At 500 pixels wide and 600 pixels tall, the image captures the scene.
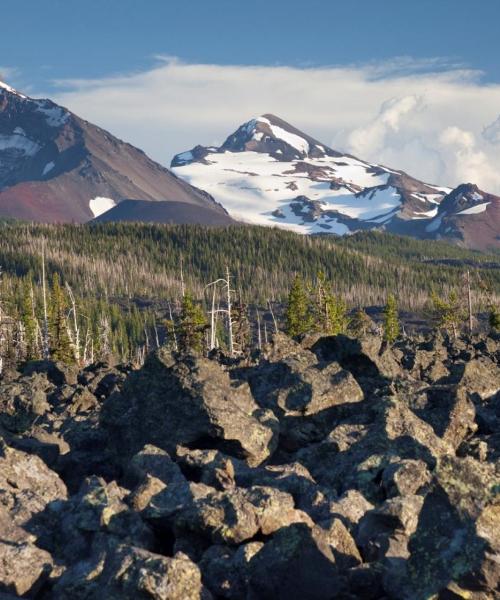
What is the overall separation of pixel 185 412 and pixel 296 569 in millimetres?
7499

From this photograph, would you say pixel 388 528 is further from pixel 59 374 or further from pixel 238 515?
pixel 59 374

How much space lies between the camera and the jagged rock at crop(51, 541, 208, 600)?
912 cm

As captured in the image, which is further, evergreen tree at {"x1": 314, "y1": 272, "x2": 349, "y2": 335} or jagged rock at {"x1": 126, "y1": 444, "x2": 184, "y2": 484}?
evergreen tree at {"x1": 314, "y1": 272, "x2": 349, "y2": 335}

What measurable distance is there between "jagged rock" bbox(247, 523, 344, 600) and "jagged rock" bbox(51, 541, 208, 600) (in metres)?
0.68

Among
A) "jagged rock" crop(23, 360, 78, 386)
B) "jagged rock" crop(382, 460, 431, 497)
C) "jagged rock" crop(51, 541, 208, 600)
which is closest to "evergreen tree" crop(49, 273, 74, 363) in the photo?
"jagged rock" crop(23, 360, 78, 386)

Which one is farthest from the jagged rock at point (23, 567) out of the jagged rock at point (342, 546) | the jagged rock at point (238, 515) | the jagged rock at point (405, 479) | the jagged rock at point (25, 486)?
the jagged rock at point (405, 479)

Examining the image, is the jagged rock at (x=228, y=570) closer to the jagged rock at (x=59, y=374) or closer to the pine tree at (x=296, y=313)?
the jagged rock at (x=59, y=374)

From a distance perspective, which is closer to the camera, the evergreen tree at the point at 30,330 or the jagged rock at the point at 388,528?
the jagged rock at the point at 388,528

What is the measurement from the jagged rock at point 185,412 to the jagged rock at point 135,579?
6.23 meters

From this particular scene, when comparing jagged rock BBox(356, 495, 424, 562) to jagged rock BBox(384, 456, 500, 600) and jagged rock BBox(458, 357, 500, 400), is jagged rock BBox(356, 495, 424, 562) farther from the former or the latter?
jagged rock BBox(458, 357, 500, 400)

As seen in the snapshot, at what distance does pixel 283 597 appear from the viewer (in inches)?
369

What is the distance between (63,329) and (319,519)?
80994 millimetres

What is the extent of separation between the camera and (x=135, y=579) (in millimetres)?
9172

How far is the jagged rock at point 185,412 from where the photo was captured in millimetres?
16250
